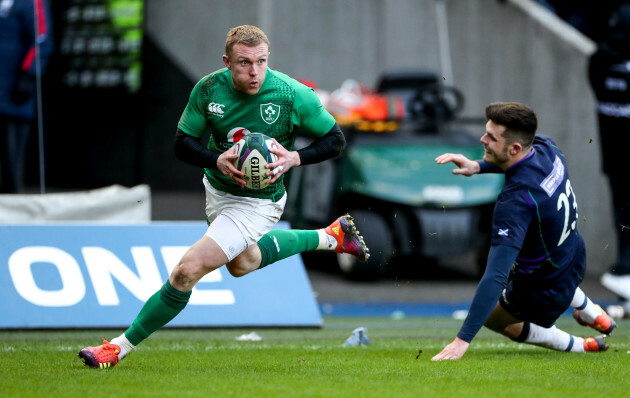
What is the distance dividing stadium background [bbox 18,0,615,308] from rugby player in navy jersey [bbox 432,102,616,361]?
7834 millimetres

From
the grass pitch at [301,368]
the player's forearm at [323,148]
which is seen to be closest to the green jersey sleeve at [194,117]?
the player's forearm at [323,148]

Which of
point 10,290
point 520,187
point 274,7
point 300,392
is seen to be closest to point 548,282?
point 520,187

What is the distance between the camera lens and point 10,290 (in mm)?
8188

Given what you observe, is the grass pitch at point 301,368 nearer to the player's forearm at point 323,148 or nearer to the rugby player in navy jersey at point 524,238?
the rugby player in navy jersey at point 524,238

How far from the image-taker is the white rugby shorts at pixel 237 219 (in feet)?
20.7

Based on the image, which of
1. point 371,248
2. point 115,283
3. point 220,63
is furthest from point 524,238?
point 220,63

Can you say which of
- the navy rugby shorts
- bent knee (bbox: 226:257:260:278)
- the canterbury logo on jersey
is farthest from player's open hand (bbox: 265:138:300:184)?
the navy rugby shorts

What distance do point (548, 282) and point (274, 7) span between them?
975 cm

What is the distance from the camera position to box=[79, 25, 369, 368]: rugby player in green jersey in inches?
242

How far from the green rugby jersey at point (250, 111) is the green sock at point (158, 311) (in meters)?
0.77

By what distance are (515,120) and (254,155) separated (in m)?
1.57

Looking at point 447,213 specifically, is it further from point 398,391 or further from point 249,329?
point 398,391

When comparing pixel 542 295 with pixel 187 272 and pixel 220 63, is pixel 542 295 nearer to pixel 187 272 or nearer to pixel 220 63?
pixel 187 272

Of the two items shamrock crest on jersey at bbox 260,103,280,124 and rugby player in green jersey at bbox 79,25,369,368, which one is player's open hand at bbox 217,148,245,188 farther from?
shamrock crest on jersey at bbox 260,103,280,124
